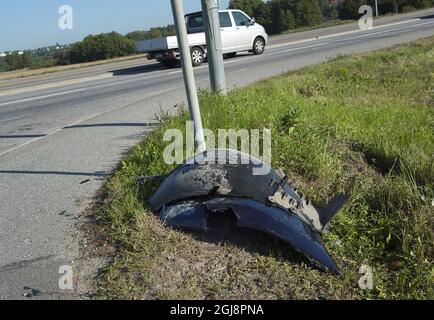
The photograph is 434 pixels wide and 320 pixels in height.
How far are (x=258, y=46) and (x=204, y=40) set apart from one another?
3.11 metres

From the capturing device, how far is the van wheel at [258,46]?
18484 millimetres

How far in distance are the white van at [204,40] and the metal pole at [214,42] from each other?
941 cm

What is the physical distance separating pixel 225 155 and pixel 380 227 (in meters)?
1.37

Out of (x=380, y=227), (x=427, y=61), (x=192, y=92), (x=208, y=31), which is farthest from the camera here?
(x=427, y=61)

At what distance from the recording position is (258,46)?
18641mm

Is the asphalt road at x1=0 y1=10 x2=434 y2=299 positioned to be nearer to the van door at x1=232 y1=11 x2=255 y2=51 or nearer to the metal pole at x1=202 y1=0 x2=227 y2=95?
the metal pole at x1=202 y1=0 x2=227 y2=95

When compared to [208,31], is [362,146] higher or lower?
lower

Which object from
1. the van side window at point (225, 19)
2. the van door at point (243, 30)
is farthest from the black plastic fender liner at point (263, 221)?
the van door at point (243, 30)

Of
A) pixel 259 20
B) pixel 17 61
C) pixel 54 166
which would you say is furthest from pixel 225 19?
pixel 259 20

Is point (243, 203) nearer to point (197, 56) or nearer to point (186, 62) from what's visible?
point (186, 62)
